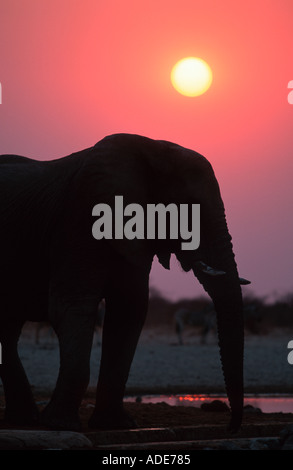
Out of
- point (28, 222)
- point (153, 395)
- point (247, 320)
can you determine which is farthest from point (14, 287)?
point (247, 320)

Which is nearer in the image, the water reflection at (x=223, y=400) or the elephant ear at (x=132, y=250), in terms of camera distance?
the elephant ear at (x=132, y=250)

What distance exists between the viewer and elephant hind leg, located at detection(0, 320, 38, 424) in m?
10.5

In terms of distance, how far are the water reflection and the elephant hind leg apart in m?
4.62

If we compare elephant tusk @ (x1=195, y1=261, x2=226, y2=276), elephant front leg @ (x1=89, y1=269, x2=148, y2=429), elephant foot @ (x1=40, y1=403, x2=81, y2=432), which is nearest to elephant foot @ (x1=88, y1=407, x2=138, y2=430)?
elephant front leg @ (x1=89, y1=269, x2=148, y2=429)

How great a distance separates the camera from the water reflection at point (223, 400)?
578 inches

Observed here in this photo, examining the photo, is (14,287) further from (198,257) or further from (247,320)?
(247,320)

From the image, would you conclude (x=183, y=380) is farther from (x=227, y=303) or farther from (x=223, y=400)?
(x=227, y=303)

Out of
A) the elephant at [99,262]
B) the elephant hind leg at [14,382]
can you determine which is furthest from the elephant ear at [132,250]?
the elephant hind leg at [14,382]

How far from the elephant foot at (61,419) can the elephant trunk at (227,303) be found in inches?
66.0

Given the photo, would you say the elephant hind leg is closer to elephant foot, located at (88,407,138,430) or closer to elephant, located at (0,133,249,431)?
elephant, located at (0,133,249,431)

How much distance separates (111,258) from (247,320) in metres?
36.9

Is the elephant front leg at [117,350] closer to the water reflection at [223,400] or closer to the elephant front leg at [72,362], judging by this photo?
the elephant front leg at [72,362]

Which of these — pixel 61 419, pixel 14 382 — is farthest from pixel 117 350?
pixel 14 382
